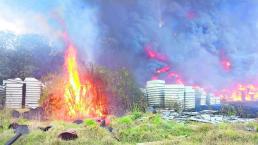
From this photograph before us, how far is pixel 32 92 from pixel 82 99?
3099 millimetres

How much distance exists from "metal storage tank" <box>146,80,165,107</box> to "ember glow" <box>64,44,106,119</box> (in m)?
3.31

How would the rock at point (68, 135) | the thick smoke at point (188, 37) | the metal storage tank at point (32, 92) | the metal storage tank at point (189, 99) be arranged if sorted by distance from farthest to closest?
the thick smoke at point (188, 37), the metal storage tank at point (189, 99), the metal storage tank at point (32, 92), the rock at point (68, 135)

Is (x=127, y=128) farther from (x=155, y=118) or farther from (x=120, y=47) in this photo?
(x=120, y=47)

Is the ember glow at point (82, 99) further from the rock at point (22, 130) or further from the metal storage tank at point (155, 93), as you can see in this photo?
the rock at point (22, 130)

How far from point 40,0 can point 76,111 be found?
1082cm

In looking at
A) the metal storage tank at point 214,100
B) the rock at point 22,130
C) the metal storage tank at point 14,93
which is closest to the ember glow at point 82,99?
the metal storage tank at point 14,93

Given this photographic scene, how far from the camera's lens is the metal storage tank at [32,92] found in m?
19.0

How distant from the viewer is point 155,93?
20.3m

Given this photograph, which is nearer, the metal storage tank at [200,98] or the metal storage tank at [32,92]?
the metal storage tank at [32,92]

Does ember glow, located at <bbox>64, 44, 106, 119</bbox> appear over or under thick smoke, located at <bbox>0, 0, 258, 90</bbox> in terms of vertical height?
under

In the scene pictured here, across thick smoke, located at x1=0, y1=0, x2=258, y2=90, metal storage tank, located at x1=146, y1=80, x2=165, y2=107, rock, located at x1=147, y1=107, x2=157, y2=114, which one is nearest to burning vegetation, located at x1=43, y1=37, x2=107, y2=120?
rock, located at x1=147, y1=107, x2=157, y2=114

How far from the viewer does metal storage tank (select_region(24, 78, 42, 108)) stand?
62.4 feet

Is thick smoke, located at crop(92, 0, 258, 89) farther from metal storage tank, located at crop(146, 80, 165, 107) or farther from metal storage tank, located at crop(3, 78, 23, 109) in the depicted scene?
metal storage tank, located at crop(3, 78, 23, 109)

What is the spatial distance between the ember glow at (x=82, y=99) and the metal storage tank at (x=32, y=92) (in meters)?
2.06
